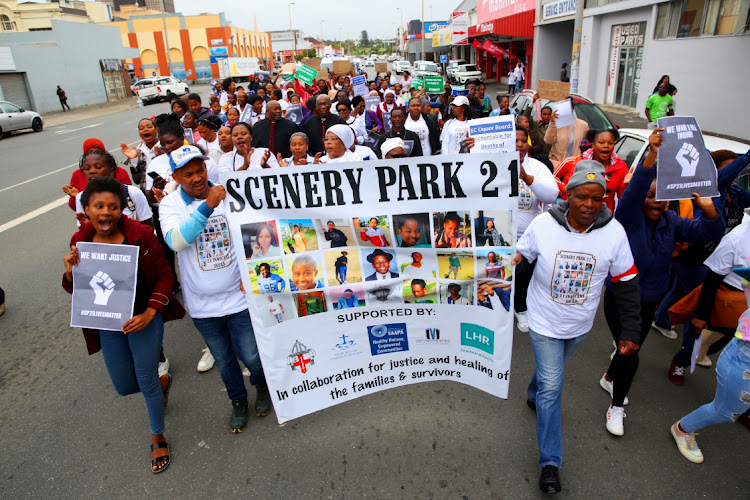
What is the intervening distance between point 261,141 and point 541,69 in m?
24.4

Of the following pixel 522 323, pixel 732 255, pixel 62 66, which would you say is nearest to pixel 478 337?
pixel 732 255

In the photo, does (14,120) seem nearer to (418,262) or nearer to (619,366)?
(418,262)

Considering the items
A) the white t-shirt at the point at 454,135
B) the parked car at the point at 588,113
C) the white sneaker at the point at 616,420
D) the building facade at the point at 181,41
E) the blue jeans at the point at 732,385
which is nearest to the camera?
the blue jeans at the point at 732,385

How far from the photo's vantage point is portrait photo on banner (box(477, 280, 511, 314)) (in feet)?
9.37

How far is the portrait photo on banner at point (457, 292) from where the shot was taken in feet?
9.51

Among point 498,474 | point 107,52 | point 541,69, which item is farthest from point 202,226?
point 107,52

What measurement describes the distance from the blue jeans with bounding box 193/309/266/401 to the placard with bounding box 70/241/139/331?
50 cm

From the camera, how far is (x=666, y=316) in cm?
465

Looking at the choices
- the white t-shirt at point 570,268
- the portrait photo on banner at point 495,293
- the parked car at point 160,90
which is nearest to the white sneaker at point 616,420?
the white t-shirt at point 570,268

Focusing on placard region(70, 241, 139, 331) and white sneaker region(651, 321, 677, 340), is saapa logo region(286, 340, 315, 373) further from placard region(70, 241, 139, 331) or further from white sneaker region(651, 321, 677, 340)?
white sneaker region(651, 321, 677, 340)

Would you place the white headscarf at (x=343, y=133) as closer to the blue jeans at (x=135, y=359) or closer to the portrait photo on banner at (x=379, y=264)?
the portrait photo on banner at (x=379, y=264)

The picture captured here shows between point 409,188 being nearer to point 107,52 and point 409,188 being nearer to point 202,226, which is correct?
point 202,226

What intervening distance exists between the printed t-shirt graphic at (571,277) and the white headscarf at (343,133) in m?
2.59

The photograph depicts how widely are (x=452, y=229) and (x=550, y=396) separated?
3.76 feet
